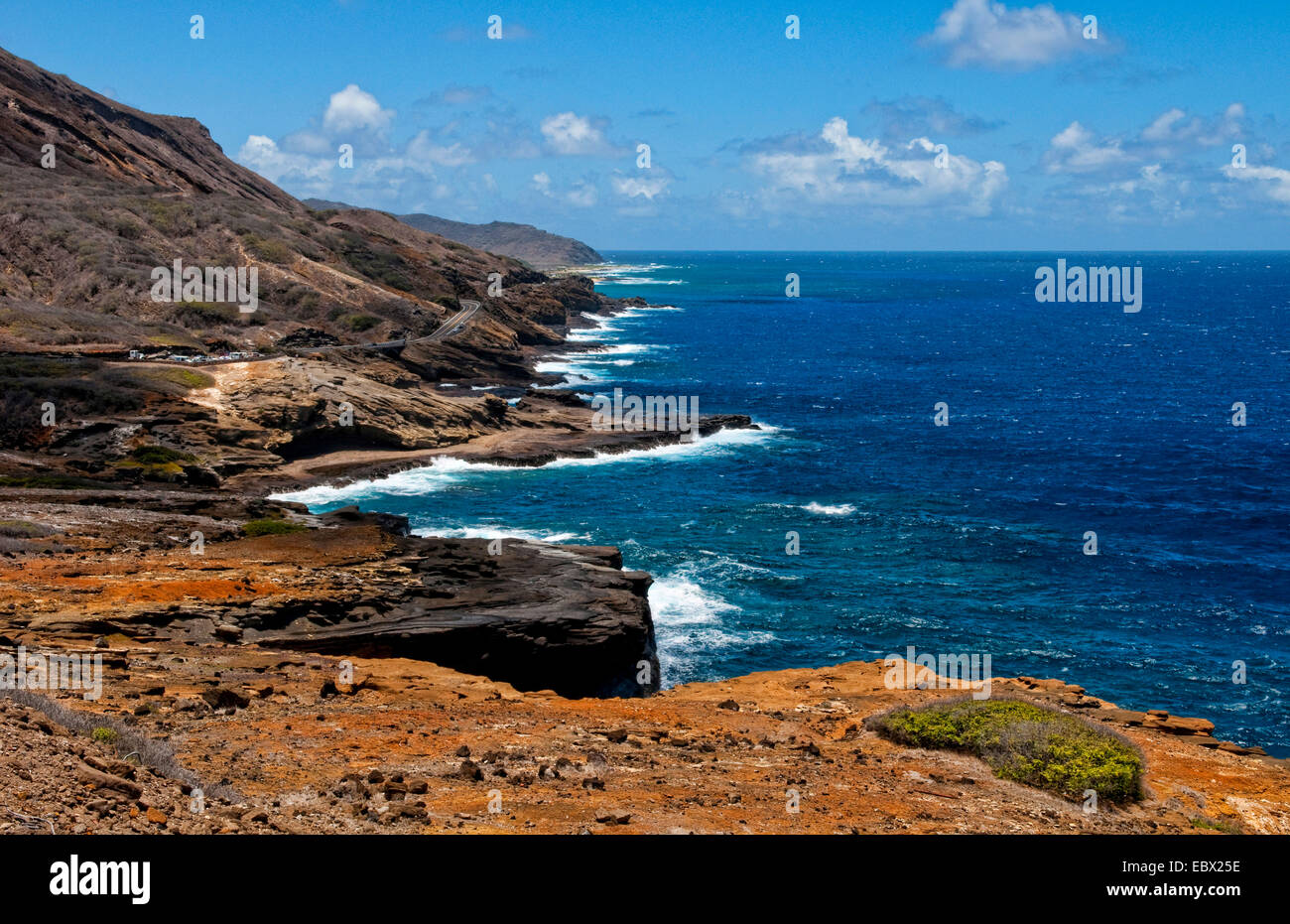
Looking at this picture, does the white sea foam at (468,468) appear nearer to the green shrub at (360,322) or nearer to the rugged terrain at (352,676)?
the rugged terrain at (352,676)

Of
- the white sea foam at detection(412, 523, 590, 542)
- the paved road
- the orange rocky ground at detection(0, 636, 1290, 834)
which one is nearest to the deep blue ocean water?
the white sea foam at detection(412, 523, 590, 542)

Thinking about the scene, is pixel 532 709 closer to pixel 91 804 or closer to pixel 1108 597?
pixel 91 804

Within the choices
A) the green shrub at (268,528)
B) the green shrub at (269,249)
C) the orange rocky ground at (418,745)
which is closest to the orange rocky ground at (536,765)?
the orange rocky ground at (418,745)

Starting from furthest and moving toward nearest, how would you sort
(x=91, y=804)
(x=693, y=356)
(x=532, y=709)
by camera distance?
(x=693, y=356)
(x=532, y=709)
(x=91, y=804)

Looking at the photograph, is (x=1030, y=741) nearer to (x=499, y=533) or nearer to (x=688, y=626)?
(x=688, y=626)

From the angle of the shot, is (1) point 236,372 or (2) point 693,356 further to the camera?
(2) point 693,356

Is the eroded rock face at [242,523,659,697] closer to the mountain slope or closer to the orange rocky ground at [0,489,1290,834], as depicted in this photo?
the orange rocky ground at [0,489,1290,834]
